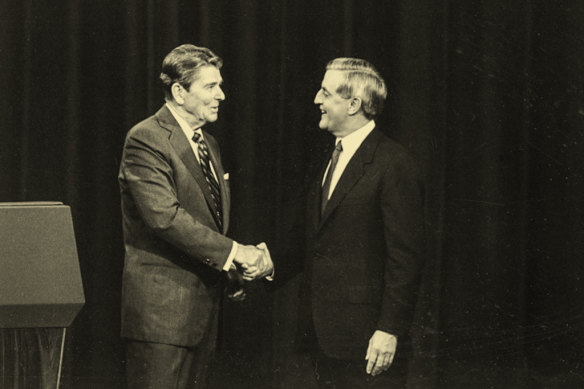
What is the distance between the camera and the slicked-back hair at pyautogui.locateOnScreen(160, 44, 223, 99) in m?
3.09

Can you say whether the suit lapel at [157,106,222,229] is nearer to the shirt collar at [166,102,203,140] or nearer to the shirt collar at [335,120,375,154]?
the shirt collar at [166,102,203,140]

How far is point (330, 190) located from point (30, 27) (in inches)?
62.9

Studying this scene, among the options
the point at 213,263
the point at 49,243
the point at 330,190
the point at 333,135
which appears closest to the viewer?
the point at 49,243

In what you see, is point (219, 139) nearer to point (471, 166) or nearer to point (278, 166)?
point (278, 166)

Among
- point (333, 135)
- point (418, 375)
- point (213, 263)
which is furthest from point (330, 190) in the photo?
point (418, 375)

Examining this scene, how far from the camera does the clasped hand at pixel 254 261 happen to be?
3.05m

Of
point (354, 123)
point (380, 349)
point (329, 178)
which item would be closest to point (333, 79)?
point (354, 123)

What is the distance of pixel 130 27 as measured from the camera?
3557 millimetres

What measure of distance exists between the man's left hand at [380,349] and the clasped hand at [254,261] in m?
0.56

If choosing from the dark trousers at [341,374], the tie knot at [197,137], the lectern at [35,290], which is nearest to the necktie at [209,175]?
the tie knot at [197,137]

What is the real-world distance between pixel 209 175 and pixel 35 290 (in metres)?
1.10

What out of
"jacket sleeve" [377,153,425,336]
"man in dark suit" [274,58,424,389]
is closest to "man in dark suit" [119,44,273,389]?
"man in dark suit" [274,58,424,389]

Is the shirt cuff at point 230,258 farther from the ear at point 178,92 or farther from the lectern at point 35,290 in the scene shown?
the lectern at point 35,290

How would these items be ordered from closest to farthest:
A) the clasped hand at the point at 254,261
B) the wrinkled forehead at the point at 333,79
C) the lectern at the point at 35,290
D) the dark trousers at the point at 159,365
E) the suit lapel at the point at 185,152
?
the lectern at the point at 35,290, the dark trousers at the point at 159,365, the suit lapel at the point at 185,152, the clasped hand at the point at 254,261, the wrinkled forehead at the point at 333,79
